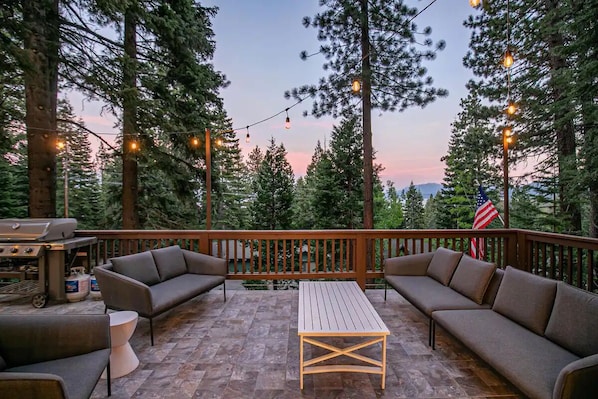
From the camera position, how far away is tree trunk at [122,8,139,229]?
5.53 metres

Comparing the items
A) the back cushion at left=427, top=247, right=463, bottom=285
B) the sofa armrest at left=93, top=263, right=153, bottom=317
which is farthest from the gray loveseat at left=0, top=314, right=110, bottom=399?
the back cushion at left=427, top=247, right=463, bottom=285

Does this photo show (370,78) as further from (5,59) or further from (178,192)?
(5,59)

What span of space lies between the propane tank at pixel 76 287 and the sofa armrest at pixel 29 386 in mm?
3402

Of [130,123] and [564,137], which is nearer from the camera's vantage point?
[130,123]

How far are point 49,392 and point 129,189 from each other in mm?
6562

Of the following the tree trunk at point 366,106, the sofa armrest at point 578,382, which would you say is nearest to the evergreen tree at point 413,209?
the tree trunk at point 366,106

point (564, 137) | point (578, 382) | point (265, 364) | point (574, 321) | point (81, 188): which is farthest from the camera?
point (81, 188)

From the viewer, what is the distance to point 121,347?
2344 mm

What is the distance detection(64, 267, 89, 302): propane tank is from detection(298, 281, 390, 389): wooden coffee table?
3326mm

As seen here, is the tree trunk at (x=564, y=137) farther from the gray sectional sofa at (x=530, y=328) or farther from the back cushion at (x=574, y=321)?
the back cushion at (x=574, y=321)

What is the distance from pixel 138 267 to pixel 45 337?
1.68m

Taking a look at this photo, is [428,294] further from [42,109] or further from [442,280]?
[42,109]

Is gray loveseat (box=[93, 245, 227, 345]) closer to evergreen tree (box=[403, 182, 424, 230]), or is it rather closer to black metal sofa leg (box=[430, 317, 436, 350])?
black metal sofa leg (box=[430, 317, 436, 350])

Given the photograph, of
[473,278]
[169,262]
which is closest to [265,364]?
[169,262]
